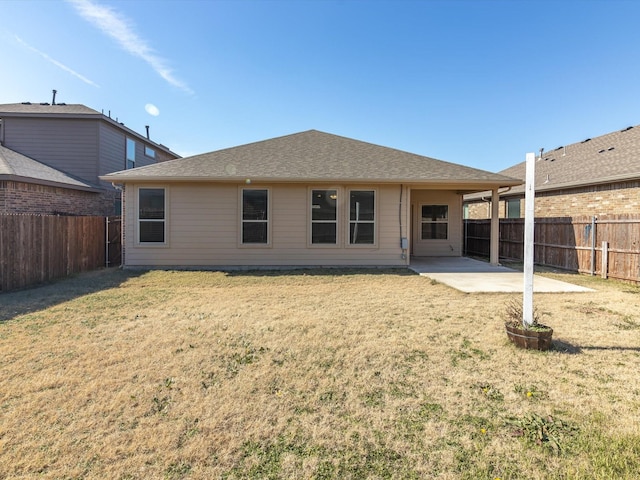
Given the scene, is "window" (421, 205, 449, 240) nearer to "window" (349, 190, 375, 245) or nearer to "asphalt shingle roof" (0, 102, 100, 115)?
"window" (349, 190, 375, 245)

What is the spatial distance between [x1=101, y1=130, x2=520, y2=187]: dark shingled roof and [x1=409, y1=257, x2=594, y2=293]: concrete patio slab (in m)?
2.62

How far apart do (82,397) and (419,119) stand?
17823 millimetres

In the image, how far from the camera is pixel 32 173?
11.6m

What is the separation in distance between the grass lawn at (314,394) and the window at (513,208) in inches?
414

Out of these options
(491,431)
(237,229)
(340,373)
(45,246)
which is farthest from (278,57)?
(491,431)

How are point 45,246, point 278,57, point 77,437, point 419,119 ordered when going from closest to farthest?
1. point 77,437
2. point 45,246
3. point 278,57
4. point 419,119

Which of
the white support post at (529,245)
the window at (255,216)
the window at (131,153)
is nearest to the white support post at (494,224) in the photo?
the white support post at (529,245)

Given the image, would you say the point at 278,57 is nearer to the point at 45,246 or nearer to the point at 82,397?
the point at 45,246

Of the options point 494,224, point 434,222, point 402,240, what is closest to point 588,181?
point 494,224

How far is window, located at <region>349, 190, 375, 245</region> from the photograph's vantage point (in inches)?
409

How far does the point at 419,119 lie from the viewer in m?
17.3

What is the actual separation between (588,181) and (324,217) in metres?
9.18

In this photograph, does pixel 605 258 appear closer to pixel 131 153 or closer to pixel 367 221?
pixel 367 221

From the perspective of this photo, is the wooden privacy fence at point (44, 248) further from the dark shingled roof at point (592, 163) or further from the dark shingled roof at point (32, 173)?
the dark shingled roof at point (592, 163)
